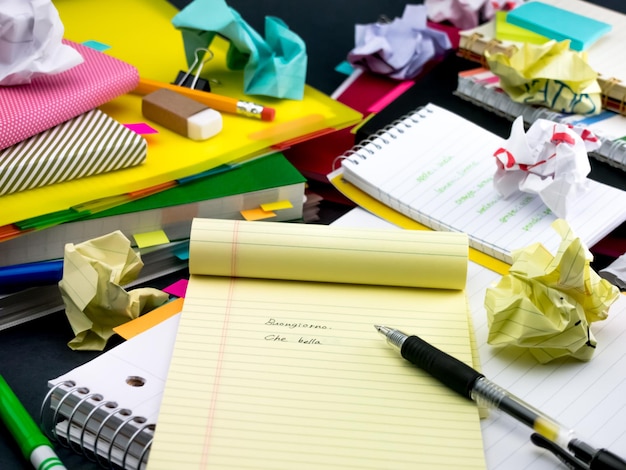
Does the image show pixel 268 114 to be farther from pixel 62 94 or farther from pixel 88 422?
pixel 88 422

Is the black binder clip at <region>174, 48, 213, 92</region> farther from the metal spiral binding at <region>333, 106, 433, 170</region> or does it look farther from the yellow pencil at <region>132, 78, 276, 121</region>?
the metal spiral binding at <region>333, 106, 433, 170</region>

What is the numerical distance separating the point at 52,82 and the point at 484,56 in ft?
1.86

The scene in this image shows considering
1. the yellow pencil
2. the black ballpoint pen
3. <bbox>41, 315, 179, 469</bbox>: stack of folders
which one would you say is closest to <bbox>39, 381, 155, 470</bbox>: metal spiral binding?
<bbox>41, 315, 179, 469</bbox>: stack of folders

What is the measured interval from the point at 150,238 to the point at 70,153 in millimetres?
117

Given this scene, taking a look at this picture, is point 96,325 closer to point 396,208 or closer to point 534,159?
point 396,208

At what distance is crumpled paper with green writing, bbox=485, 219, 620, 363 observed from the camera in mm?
725

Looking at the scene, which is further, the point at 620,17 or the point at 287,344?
the point at 620,17

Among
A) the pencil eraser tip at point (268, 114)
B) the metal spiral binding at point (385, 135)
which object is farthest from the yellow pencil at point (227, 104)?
the metal spiral binding at point (385, 135)

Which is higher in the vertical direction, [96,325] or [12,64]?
[12,64]

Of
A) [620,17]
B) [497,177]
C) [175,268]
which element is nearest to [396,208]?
[497,177]

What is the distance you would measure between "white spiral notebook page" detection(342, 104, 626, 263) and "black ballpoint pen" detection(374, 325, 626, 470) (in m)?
0.20

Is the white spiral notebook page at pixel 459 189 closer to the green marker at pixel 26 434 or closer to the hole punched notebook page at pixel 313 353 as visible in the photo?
the hole punched notebook page at pixel 313 353

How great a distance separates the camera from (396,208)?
94 cm

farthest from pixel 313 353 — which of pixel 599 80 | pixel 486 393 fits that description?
pixel 599 80
